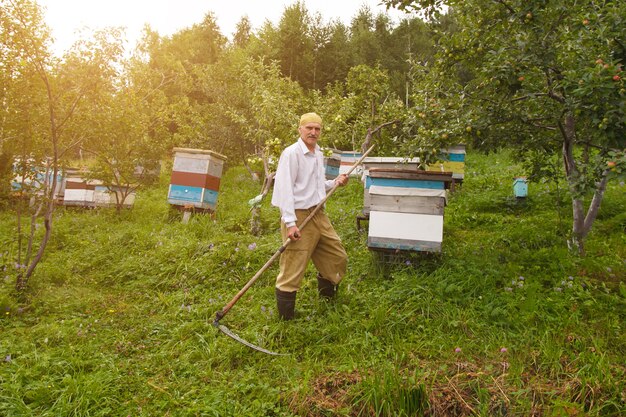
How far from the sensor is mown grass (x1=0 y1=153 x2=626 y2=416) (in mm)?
2959

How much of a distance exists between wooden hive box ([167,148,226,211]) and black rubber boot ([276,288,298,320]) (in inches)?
194

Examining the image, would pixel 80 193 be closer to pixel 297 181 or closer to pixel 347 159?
pixel 347 159

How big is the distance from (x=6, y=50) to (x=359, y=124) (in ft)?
28.2

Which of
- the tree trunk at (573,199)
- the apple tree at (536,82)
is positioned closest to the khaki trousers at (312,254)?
the apple tree at (536,82)

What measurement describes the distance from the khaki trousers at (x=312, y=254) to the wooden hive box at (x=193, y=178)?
4.79 metres

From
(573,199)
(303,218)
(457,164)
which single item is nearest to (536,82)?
(573,199)

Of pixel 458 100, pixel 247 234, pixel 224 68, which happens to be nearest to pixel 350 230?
pixel 247 234

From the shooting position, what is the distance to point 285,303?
13.6 feet

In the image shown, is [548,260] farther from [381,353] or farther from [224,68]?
[224,68]

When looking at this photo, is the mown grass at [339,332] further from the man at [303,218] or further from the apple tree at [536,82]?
the apple tree at [536,82]

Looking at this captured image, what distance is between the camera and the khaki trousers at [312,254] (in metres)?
4.11

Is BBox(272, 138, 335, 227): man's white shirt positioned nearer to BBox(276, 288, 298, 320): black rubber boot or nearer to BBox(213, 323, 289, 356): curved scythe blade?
BBox(276, 288, 298, 320): black rubber boot

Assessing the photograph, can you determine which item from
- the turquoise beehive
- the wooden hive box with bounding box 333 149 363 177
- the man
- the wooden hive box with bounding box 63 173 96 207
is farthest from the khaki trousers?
the wooden hive box with bounding box 333 149 363 177

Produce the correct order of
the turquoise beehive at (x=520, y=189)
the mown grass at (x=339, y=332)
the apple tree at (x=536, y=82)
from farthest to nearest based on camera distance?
the turquoise beehive at (x=520, y=189) → the apple tree at (x=536, y=82) → the mown grass at (x=339, y=332)
